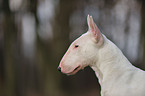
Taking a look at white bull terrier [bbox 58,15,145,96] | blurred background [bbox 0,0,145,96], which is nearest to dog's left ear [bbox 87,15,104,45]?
white bull terrier [bbox 58,15,145,96]

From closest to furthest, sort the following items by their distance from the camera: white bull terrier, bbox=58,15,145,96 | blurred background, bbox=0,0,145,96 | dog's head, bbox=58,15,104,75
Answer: white bull terrier, bbox=58,15,145,96 → dog's head, bbox=58,15,104,75 → blurred background, bbox=0,0,145,96

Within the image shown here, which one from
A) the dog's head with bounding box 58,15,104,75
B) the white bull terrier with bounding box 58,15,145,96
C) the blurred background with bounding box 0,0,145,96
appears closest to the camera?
the white bull terrier with bounding box 58,15,145,96

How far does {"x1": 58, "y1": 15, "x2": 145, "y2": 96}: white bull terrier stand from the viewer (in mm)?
2279

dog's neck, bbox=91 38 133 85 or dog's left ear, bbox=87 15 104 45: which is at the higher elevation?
dog's left ear, bbox=87 15 104 45

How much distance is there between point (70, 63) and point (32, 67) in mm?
11621

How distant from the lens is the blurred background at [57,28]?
8.14 metres

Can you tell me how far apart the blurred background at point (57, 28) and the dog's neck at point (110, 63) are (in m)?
5.49

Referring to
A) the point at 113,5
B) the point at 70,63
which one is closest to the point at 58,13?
the point at 113,5

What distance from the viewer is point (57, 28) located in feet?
26.8

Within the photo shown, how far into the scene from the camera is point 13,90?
898cm

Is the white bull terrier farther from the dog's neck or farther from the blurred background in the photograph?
the blurred background

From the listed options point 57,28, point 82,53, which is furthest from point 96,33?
point 57,28

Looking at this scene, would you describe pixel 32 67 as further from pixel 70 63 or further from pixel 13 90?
pixel 70 63

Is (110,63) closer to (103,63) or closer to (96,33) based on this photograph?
(103,63)
